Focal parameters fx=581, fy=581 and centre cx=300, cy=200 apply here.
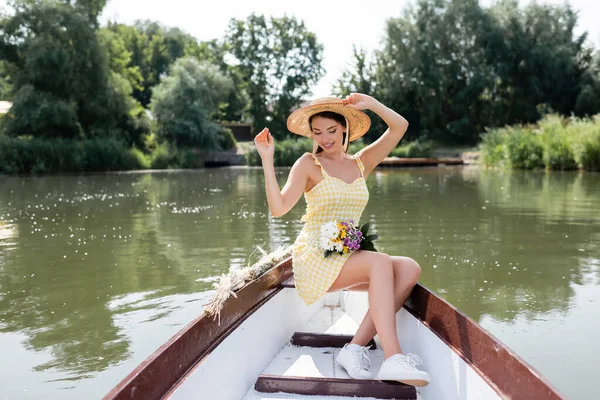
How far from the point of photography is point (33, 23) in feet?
90.2

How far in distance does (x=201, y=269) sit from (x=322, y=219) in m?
3.23

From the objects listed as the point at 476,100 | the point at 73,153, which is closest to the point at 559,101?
the point at 476,100

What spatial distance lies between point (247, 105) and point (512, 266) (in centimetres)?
3965

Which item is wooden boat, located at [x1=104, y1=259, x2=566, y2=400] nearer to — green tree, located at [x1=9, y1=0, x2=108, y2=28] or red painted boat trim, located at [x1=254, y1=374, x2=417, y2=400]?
red painted boat trim, located at [x1=254, y1=374, x2=417, y2=400]

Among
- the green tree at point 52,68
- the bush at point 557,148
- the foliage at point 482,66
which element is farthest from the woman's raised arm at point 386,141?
the foliage at point 482,66

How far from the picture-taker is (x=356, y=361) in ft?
8.32

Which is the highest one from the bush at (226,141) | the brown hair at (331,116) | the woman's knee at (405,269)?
the bush at (226,141)

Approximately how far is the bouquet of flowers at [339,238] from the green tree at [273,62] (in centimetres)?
4112

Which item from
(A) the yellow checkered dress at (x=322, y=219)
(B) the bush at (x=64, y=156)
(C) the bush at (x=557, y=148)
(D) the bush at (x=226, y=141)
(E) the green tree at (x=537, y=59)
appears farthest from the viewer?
(D) the bush at (x=226, y=141)

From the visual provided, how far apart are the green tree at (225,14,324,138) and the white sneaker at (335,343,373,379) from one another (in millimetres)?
41320

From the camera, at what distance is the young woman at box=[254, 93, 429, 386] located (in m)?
2.54

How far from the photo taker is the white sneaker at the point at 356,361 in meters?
2.50

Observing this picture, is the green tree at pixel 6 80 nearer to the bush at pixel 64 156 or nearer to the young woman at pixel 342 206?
the bush at pixel 64 156

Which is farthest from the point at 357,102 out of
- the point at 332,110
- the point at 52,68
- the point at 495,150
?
the point at 52,68
